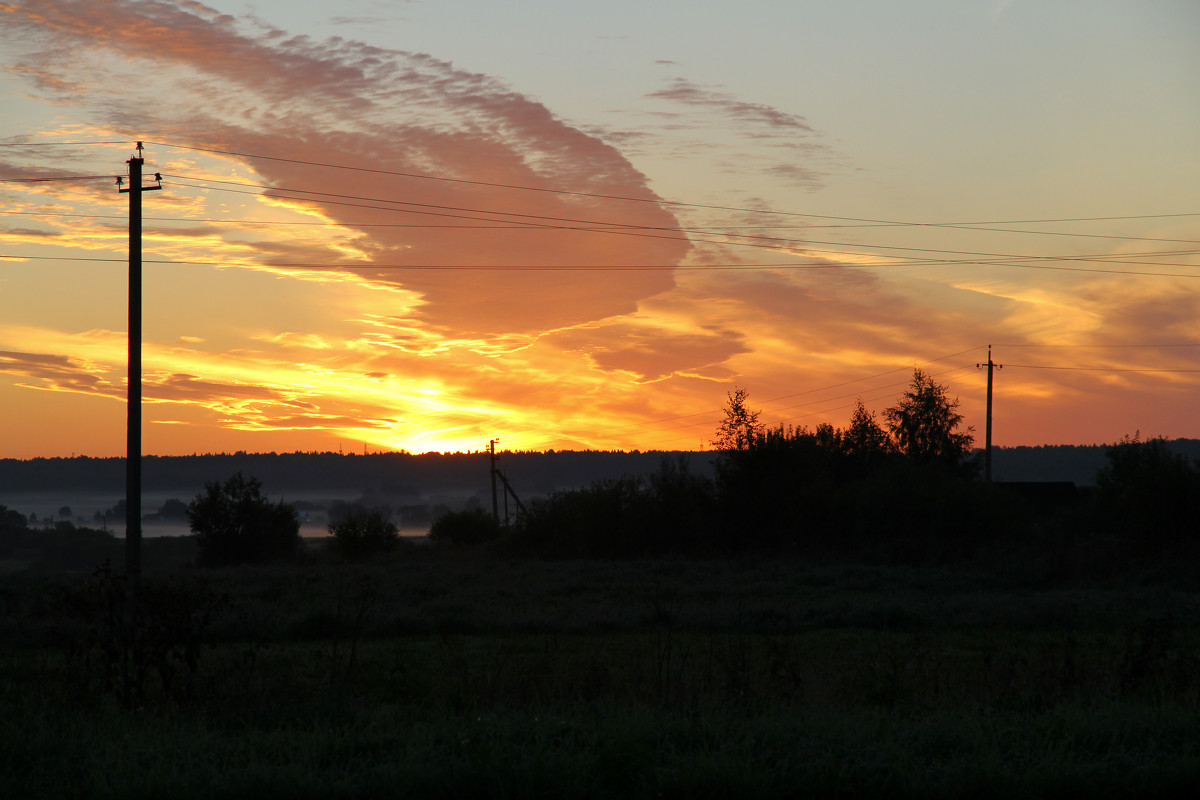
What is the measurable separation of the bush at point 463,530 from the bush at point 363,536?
6.27m

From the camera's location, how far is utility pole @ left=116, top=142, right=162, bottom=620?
57.7 feet

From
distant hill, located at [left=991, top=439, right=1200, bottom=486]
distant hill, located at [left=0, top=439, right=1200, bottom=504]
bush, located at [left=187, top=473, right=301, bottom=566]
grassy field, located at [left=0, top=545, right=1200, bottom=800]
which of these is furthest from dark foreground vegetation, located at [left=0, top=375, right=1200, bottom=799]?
distant hill, located at [left=991, top=439, right=1200, bottom=486]

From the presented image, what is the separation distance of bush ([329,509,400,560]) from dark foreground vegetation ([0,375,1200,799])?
1125 centimetres

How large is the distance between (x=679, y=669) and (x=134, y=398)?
42.5ft

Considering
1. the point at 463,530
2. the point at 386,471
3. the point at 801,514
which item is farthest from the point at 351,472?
the point at 801,514

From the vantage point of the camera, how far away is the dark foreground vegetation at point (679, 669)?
6.34m

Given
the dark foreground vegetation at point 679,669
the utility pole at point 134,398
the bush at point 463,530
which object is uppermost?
the utility pole at point 134,398

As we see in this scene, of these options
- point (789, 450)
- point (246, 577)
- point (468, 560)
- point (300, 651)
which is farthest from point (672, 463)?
point (300, 651)

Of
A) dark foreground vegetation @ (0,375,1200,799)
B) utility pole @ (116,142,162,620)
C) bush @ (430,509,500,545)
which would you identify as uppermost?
utility pole @ (116,142,162,620)

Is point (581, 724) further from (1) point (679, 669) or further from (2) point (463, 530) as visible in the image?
(2) point (463, 530)

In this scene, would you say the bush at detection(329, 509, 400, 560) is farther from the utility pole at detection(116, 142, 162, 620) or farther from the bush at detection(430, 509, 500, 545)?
the utility pole at detection(116, 142, 162, 620)

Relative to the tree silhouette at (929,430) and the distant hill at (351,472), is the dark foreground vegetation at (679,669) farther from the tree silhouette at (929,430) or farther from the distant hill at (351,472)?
the distant hill at (351,472)

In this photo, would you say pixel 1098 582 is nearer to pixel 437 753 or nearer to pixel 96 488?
pixel 437 753

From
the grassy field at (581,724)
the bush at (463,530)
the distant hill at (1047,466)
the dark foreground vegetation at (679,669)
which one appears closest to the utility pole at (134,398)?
the dark foreground vegetation at (679,669)
